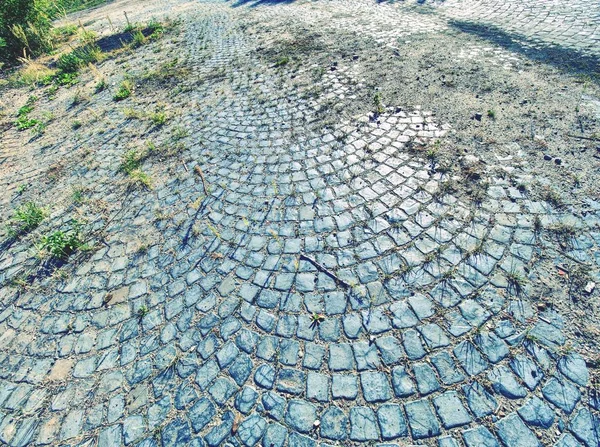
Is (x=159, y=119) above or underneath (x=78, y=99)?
underneath

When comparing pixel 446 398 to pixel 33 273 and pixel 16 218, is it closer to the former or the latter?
pixel 33 273

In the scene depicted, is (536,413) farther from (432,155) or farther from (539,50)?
(539,50)

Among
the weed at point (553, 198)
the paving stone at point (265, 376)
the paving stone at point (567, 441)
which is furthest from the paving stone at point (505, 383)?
the weed at point (553, 198)

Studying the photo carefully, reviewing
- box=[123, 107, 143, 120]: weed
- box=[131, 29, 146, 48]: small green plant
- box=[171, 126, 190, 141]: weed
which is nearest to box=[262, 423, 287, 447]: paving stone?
box=[171, 126, 190, 141]: weed

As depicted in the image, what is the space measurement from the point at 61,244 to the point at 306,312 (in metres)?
3.43

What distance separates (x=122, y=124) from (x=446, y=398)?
23.8ft

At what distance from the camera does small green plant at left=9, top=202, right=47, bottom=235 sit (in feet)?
15.9

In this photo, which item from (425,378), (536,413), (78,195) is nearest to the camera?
(536,413)

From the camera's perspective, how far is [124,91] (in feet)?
25.7

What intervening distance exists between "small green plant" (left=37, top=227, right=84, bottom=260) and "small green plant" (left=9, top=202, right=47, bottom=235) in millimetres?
566

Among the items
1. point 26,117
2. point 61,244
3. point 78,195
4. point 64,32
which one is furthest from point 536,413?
point 64,32

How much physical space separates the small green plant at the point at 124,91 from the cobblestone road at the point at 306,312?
306cm

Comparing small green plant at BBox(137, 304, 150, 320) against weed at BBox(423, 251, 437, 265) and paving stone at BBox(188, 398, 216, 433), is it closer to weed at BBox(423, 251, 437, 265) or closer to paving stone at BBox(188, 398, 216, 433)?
paving stone at BBox(188, 398, 216, 433)

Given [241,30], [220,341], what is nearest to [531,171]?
[220,341]
